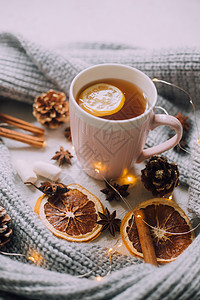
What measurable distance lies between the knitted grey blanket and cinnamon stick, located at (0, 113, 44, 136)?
0.27 feet

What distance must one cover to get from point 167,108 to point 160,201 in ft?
1.17

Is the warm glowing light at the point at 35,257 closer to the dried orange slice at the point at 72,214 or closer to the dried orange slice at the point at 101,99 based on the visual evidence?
the dried orange slice at the point at 72,214

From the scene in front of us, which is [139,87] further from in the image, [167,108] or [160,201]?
[160,201]

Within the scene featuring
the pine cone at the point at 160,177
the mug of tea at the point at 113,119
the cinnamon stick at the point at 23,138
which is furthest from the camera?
the cinnamon stick at the point at 23,138

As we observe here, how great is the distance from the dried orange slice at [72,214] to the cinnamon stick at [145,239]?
11cm

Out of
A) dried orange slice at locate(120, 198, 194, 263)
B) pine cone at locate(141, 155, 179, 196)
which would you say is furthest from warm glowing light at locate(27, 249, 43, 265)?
pine cone at locate(141, 155, 179, 196)

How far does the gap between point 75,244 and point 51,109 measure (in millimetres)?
470

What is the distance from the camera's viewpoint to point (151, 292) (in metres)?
0.64

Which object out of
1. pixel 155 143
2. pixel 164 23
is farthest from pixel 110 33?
pixel 155 143

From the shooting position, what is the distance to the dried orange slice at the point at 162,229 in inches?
32.2

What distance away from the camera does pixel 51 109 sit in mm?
1068

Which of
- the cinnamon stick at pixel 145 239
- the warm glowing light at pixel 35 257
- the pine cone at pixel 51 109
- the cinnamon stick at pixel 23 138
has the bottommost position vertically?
the warm glowing light at pixel 35 257

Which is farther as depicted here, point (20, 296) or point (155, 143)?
point (155, 143)

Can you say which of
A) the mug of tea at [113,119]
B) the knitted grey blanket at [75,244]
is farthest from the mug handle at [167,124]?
the knitted grey blanket at [75,244]
